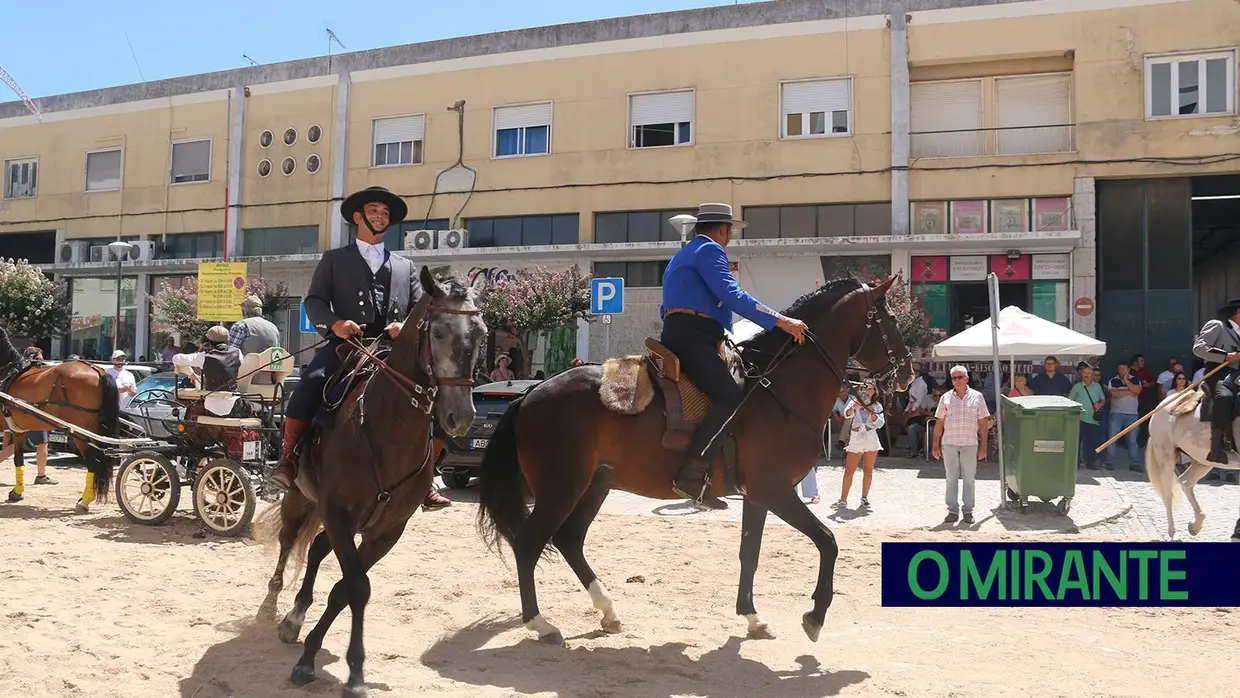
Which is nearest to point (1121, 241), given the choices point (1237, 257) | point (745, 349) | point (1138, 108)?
point (1138, 108)

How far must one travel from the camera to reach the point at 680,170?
22.5 m

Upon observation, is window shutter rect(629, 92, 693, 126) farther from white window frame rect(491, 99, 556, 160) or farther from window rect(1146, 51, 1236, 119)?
window rect(1146, 51, 1236, 119)

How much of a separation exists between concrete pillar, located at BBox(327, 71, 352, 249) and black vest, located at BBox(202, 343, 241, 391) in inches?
677

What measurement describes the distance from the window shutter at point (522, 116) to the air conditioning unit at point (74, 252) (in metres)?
14.9

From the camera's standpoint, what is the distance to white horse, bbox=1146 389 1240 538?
372 inches

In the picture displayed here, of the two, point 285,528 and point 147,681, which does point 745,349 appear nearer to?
point 285,528

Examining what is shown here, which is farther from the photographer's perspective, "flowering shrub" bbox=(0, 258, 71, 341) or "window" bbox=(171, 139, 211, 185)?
"window" bbox=(171, 139, 211, 185)

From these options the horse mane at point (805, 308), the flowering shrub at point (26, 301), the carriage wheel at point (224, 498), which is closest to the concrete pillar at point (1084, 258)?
the horse mane at point (805, 308)

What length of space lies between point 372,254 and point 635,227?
58.3 feet

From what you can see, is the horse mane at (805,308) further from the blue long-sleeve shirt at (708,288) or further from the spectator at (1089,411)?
the spectator at (1089,411)

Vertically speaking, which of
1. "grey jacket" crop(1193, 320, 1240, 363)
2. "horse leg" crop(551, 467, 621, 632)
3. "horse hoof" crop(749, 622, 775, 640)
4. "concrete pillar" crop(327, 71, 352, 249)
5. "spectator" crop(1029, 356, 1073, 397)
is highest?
"concrete pillar" crop(327, 71, 352, 249)

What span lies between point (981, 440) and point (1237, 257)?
19.5 meters

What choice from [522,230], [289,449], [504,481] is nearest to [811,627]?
[504,481]

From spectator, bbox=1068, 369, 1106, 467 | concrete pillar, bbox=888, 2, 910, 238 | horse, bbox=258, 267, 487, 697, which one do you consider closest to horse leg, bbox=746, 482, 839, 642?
horse, bbox=258, 267, 487, 697
